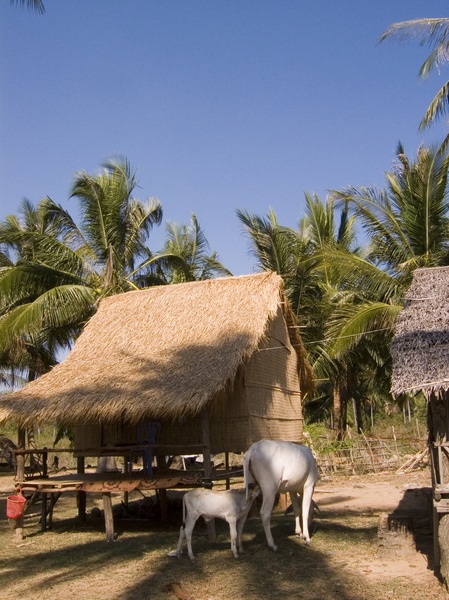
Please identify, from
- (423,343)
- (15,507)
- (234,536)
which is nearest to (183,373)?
(234,536)

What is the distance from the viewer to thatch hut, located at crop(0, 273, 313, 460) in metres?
11.3

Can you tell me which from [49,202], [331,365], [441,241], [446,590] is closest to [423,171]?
[441,241]

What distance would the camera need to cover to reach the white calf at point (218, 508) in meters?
9.42

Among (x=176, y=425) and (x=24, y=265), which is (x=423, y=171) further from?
(x=24, y=265)

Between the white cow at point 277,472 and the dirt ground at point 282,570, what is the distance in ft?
1.69

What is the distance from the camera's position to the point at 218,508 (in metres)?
9.50

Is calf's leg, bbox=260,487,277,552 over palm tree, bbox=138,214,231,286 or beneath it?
beneath

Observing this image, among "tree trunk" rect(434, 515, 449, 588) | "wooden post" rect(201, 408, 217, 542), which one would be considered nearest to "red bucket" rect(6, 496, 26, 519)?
"wooden post" rect(201, 408, 217, 542)

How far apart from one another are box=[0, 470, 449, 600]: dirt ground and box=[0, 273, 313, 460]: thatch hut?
1.96 m

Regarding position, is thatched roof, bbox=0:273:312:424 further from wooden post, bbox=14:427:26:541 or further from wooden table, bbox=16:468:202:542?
wooden table, bbox=16:468:202:542

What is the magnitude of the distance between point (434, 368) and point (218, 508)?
3.55m

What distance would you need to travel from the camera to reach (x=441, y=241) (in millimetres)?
18219

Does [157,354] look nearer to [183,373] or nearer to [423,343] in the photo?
[183,373]

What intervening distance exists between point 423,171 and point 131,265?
9070 mm
